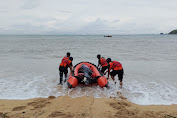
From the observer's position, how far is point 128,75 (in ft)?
25.1

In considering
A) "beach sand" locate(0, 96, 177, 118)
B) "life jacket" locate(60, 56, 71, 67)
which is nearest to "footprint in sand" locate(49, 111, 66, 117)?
"beach sand" locate(0, 96, 177, 118)

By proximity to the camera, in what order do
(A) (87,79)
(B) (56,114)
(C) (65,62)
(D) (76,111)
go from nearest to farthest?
(B) (56,114), (D) (76,111), (A) (87,79), (C) (65,62)

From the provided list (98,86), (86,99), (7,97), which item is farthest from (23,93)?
(98,86)

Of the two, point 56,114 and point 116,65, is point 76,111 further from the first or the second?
point 116,65

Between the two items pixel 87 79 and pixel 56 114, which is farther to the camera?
pixel 87 79

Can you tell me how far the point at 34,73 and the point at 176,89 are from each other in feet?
22.1

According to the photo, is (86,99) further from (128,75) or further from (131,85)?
(128,75)

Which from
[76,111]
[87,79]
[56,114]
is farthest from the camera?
[87,79]

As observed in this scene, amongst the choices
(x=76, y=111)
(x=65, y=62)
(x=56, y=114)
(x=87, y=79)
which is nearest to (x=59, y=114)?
(x=56, y=114)

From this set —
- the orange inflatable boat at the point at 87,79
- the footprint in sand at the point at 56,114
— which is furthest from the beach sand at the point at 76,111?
the orange inflatable boat at the point at 87,79

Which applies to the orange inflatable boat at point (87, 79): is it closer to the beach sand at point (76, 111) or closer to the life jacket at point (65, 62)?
the life jacket at point (65, 62)

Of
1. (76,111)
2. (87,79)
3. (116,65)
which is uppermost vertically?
(116,65)

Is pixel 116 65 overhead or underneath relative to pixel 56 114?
overhead

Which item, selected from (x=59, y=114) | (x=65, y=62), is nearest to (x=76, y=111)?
(x=59, y=114)
